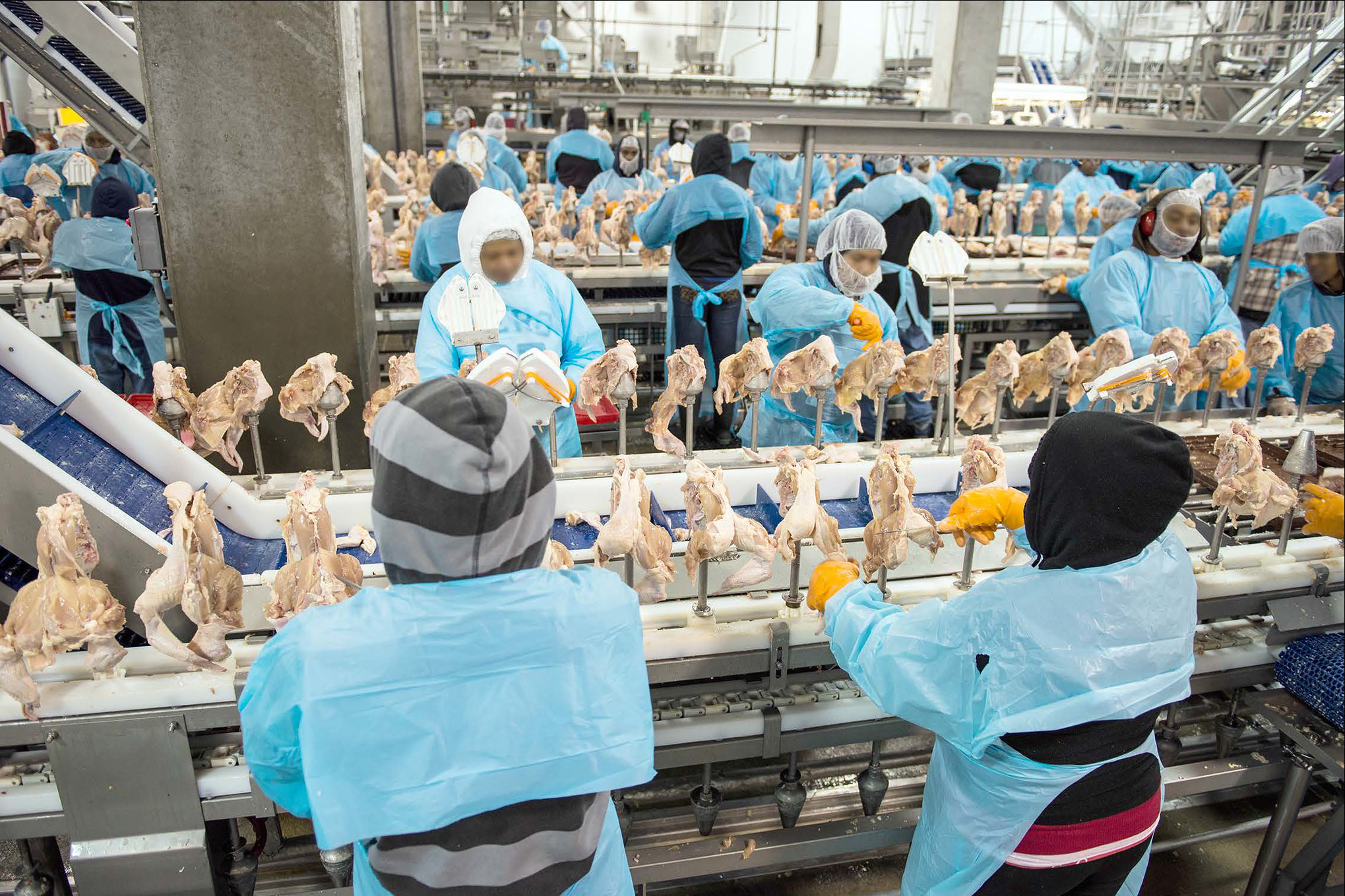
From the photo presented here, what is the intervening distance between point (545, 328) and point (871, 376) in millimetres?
1322

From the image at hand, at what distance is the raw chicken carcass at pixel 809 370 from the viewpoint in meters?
3.32

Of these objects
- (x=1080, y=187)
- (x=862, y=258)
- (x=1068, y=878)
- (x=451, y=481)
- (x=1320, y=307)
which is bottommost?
(x=1068, y=878)

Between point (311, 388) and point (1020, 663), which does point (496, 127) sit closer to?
point (311, 388)

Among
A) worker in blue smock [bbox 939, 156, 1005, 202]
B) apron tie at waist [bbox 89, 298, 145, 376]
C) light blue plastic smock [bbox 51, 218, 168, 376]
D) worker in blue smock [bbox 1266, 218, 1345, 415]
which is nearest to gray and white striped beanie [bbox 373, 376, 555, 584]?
worker in blue smock [bbox 1266, 218, 1345, 415]

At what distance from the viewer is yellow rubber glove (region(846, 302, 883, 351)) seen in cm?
406

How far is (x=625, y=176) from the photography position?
9875 mm

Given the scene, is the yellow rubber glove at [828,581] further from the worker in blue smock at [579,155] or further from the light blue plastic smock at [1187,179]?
the light blue plastic smock at [1187,179]

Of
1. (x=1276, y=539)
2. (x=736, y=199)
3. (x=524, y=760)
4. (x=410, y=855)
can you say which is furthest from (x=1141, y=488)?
(x=736, y=199)

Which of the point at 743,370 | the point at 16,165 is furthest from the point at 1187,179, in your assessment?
the point at 16,165

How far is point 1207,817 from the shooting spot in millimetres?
3723

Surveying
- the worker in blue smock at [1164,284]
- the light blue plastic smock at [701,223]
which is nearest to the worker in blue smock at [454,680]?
the worker in blue smock at [1164,284]

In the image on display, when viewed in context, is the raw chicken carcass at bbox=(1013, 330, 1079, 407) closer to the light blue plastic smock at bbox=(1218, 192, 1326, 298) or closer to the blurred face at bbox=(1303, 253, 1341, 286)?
the blurred face at bbox=(1303, 253, 1341, 286)

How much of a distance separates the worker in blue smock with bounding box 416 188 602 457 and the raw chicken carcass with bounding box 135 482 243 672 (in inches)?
45.0

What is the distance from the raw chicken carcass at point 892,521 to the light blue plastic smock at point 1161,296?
255 cm
